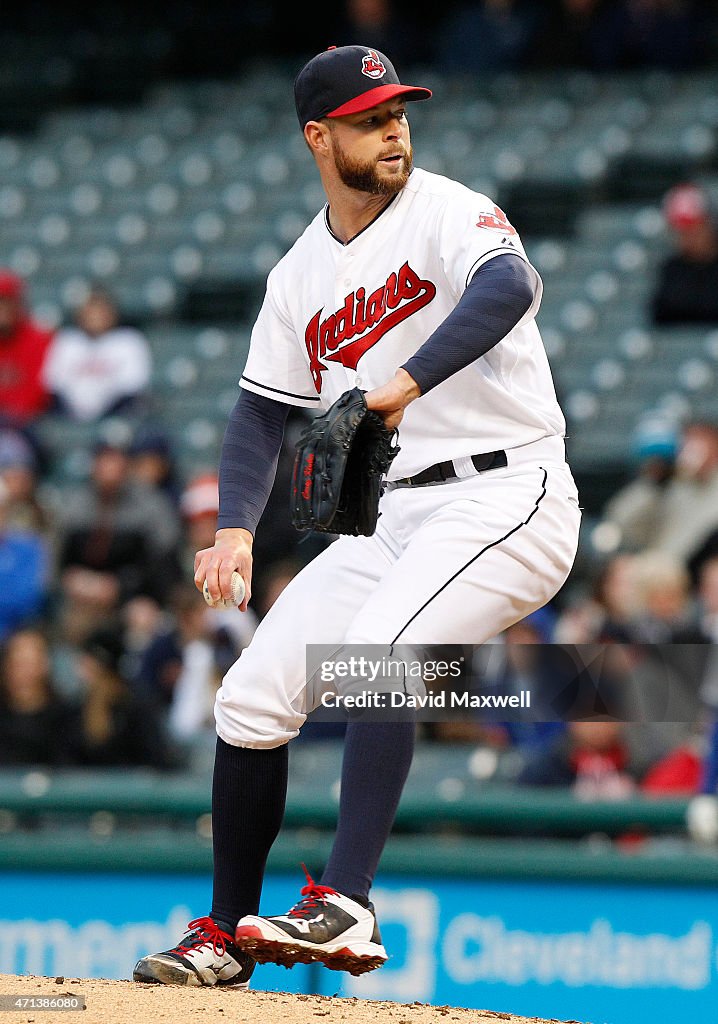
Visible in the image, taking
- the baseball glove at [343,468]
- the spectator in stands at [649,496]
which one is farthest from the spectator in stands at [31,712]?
the baseball glove at [343,468]

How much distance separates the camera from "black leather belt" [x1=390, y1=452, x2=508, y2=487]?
125 inches

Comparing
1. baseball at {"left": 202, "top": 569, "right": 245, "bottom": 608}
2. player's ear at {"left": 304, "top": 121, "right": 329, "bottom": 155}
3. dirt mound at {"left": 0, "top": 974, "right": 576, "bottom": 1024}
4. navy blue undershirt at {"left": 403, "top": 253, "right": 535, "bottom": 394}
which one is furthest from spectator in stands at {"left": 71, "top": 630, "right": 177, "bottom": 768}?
navy blue undershirt at {"left": 403, "top": 253, "right": 535, "bottom": 394}

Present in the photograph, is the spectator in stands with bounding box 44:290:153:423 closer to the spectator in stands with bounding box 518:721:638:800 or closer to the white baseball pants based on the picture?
the spectator in stands with bounding box 518:721:638:800

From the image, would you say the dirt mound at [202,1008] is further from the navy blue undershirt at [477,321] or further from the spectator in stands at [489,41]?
the spectator in stands at [489,41]

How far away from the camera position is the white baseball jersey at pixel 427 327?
315cm

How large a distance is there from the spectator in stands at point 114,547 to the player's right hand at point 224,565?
3.60 metres

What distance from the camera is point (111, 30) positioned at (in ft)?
43.2

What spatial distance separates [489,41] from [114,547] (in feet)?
18.3

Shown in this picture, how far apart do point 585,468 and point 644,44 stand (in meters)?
4.28

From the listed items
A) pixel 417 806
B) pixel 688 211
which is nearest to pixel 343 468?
pixel 417 806

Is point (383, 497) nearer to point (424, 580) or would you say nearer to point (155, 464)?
point (424, 580)

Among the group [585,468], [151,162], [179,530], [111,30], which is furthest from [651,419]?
[111,30]

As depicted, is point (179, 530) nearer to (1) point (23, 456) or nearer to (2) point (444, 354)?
(1) point (23, 456)

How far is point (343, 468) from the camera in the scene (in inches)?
116
